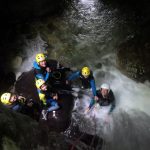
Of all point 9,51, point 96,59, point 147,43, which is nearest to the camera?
point 147,43

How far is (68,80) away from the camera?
8.29 metres

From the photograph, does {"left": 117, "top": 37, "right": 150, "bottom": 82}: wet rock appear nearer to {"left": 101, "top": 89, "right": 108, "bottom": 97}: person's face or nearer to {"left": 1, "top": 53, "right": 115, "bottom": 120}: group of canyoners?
{"left": 1, "top": 53, "right": 115, "bottom": 120}: group of canyoners

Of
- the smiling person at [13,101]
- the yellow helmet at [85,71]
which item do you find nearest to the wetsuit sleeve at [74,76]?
the yellow helmet at [85,71]

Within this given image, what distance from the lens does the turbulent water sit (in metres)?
7.43

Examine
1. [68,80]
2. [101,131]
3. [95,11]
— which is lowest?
[101,131]

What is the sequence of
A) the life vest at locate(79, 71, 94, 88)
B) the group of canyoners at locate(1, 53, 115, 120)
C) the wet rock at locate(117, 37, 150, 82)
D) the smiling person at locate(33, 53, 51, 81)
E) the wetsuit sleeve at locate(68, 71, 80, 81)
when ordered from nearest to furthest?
the group of canyoners at locate(1, 53, 115, 120), the smiling person at locate(33, 53, 51, 81), the life vest at locate(79, 71, 94, 88), the wetsuit sleeve at locate(68, 71, 80, 81), the wet rock at locate(117, 37, 150, 82)

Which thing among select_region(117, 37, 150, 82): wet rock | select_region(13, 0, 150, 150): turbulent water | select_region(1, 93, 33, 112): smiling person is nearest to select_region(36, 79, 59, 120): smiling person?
select_region(1, 93, 33, 112): smiling person

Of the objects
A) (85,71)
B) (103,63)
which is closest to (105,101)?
(85,71)

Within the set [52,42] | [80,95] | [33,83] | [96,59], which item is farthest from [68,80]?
[52,42]

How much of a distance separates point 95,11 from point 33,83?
230 inches

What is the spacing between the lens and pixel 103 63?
964 cm

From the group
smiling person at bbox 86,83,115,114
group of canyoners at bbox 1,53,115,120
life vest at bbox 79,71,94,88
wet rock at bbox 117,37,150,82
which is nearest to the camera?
group of canyoners at bbox 1,53,115,120

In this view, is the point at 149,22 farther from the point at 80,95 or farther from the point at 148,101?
the point at 80,95

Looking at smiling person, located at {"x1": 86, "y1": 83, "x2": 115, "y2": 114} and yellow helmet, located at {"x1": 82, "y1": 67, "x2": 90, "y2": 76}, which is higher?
yellow helmet, located at {"x1": 82, "y1": 67, "x2": 90, "y2": 76}
